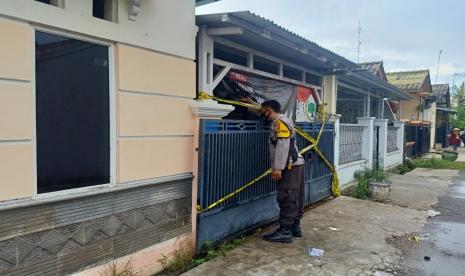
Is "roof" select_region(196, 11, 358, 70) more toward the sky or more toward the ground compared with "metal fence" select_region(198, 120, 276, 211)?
more toward the sky

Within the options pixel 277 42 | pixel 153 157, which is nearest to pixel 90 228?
pixel 153 157

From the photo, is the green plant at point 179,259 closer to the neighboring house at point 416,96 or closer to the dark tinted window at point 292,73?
the dark tinted window at point 292,73

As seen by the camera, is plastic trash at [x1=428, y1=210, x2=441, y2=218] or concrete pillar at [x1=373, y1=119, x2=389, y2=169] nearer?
plastic trash at [x1=428, y1=210, x2=441, y2=218]

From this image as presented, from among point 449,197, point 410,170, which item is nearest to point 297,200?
point 449,197

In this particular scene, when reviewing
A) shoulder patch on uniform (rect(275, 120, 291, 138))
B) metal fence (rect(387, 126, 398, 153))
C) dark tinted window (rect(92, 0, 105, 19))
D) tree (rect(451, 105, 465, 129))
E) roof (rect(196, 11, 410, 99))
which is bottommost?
metal fence (rect(387, 126, 398, 153))

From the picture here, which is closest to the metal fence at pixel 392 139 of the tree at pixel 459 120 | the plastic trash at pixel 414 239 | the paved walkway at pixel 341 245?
the paved walkway at pixel 341 245

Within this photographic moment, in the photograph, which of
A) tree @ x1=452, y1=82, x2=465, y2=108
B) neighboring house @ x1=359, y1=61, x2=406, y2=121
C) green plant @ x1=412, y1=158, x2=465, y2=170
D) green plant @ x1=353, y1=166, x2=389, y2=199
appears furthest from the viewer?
tree @ x1=452, y1=82, x2=465, y2=108

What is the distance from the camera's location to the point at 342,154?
9.10 m

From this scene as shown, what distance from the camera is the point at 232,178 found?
4852 millimetres

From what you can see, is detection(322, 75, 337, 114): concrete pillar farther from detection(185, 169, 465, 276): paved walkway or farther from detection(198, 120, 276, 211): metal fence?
detection(198, 120, 276, 211): metal fence

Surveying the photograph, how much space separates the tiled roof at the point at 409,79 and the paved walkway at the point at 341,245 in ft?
53.1

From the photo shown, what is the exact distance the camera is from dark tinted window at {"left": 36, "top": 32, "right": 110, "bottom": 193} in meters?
2.95

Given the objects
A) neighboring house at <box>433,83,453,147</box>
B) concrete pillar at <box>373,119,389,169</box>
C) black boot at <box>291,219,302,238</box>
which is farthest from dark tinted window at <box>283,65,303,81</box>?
neighboring house at <box>433,83,453,147</box>

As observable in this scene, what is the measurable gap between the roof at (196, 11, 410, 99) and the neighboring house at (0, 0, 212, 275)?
58 cm
